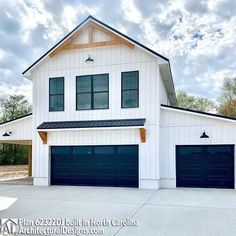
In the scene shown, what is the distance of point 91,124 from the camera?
12281 millimetres

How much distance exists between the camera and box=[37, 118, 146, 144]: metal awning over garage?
459 inches

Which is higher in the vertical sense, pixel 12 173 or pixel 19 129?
pixel 19 129

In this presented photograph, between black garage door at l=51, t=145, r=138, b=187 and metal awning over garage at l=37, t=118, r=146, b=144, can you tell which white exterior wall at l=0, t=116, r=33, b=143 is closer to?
metal awning over garage at l=37, t=118, r=146, b=144

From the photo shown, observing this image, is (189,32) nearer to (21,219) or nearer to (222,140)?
(222,140)

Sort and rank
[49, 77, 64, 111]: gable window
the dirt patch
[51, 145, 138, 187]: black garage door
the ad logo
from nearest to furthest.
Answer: the ad logo → [51, 145, 138, 187]: black garage door → [49, 77, 64, 111]: gable window → the dirt patch

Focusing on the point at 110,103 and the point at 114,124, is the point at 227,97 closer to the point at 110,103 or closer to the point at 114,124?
Answer: the point at 110,103

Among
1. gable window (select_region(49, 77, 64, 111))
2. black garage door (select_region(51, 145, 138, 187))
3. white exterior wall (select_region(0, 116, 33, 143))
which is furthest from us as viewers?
white exterior wall (select_region(0, 116, 33, 143))

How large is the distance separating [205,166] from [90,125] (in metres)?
5.39

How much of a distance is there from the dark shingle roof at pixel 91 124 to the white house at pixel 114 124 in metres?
0.05

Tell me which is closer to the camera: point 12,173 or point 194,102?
point 12,173

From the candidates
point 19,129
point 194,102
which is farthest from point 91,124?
point 194,102

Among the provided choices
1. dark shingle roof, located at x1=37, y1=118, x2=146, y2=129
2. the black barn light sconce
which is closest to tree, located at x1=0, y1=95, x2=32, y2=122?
dark shingle roof, located at x1=37, y1=118, x2=146, y2=129

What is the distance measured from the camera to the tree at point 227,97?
94.6ft

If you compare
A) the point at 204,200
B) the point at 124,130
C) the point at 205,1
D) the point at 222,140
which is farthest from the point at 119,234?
the point at 205,1
